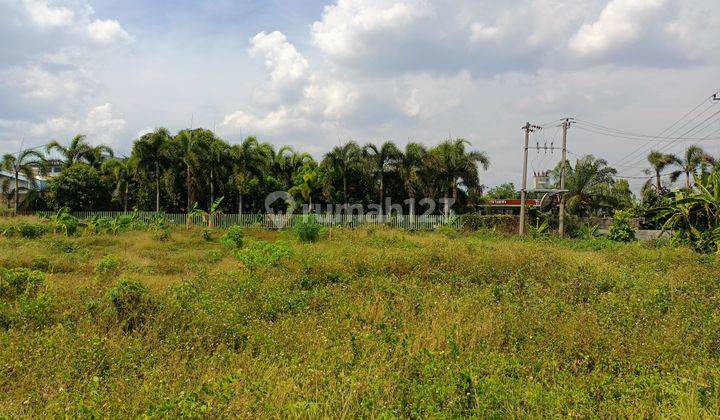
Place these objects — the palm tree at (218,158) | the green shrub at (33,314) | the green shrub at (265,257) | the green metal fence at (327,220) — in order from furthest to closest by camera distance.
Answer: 1. the palm tree at (218,158)
2. the green metal fence at (327,220)
3. the green shrub at (265,257)
4. the green shrub at (33,314)

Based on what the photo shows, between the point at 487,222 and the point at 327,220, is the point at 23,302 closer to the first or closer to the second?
the point at 327,220

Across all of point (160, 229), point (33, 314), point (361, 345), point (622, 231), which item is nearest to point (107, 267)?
point (33, 314)

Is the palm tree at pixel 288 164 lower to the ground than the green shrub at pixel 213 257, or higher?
higher

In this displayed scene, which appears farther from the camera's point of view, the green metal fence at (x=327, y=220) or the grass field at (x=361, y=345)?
the green metal fence at (x=327, y=220)

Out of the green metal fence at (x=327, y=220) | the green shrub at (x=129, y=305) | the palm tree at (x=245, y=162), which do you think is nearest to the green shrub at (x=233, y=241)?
the green metal fence at (x=327, y=220)

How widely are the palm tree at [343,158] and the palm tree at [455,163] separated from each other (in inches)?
207

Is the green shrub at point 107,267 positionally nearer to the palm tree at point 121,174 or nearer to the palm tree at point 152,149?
the palm tree at point 152,149

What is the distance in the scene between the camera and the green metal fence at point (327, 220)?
31.2m

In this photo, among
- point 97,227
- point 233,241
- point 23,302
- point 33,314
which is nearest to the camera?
point 33,314

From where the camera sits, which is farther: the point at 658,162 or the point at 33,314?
the point at 658,162

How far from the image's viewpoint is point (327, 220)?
1271 inches

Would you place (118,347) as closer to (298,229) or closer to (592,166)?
(298,229)

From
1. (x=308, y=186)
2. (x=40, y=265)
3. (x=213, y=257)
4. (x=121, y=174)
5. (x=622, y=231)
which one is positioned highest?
(x=121, y=174)

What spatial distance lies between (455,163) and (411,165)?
3081 mm
